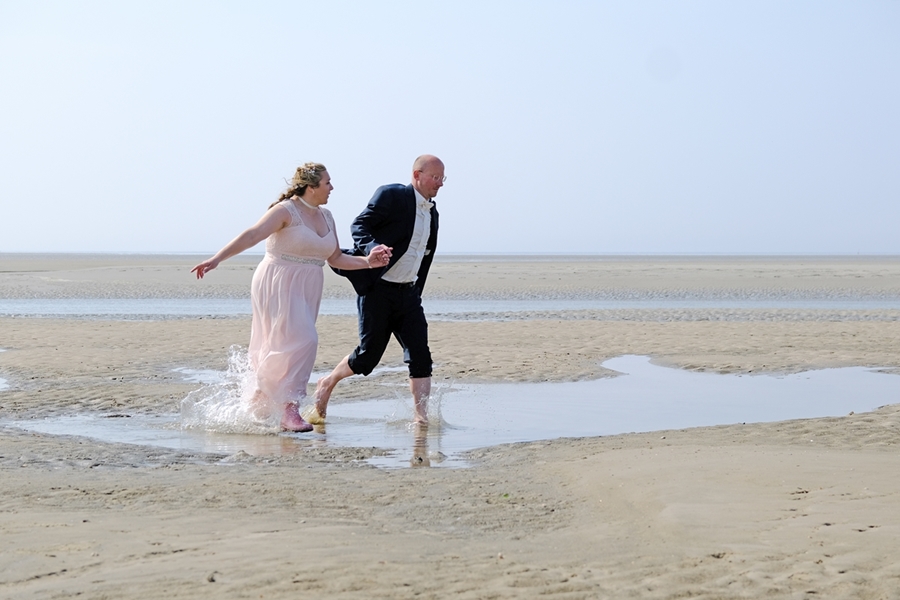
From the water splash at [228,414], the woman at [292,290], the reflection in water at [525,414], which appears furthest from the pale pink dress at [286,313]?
the reflection in water at [525,414]

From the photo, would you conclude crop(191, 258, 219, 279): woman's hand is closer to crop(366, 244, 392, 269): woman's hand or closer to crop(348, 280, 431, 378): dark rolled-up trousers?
crop(366, 244, 392, 269): woman's hand

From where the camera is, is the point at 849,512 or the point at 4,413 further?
the point at 4,413

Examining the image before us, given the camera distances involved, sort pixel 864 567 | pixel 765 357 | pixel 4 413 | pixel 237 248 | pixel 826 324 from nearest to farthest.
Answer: pixel 864 567
pixel 237 248
pixel 4 413
pixel 765 357
pixel 826 324

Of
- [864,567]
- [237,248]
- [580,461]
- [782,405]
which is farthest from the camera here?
[782,405]

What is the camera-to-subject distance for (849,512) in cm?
448

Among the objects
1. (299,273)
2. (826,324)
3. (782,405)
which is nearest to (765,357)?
(782,405)

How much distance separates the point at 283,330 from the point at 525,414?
2025 mm

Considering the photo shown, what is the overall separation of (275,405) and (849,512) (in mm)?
4036

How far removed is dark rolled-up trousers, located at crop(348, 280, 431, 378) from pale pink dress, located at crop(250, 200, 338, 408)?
37 centimetres

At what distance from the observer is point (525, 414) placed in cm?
823

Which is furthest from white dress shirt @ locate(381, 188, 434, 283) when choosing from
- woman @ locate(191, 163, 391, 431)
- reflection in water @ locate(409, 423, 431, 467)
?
reflection in water @ locate(409, 423, 431, 467)

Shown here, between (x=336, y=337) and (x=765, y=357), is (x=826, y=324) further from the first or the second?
(x=336, y=337)

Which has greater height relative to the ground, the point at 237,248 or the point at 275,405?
the point at 237,248

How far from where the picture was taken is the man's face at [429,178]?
24.1 ft
